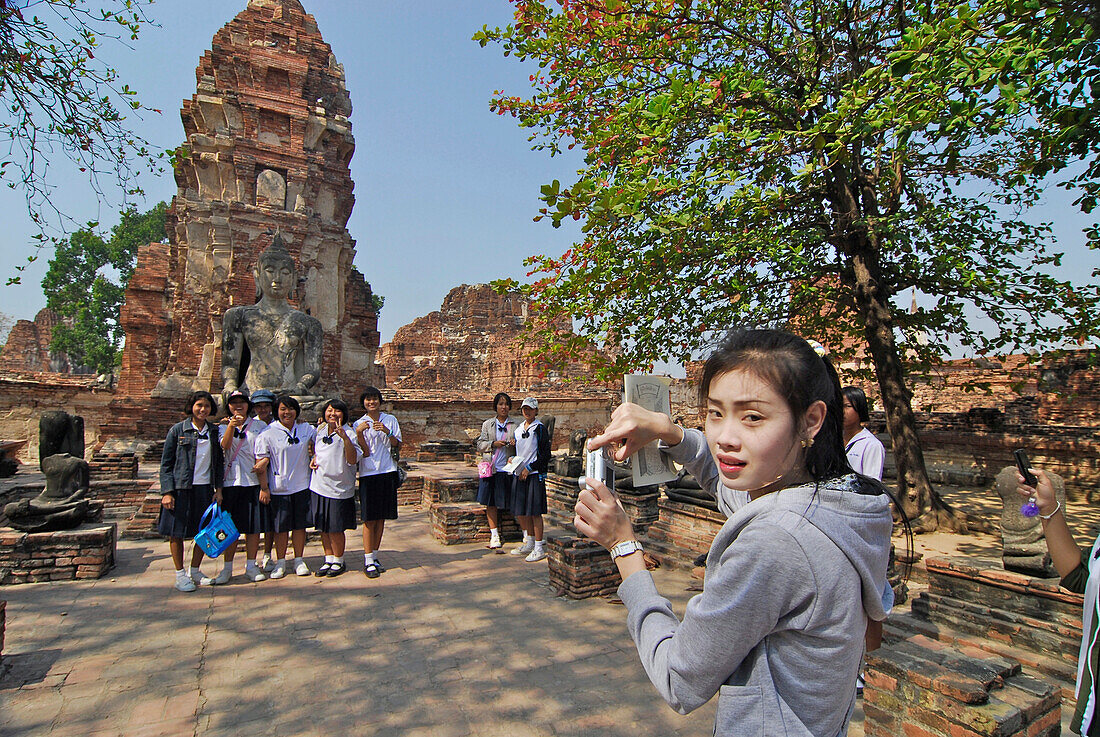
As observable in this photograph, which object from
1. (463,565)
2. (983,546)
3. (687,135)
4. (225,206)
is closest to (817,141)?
(687,135)

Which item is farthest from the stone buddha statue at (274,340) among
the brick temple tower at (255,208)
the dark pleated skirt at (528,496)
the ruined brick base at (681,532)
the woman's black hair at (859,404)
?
the woman's black hair at (859,404)

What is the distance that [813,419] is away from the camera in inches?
46.5

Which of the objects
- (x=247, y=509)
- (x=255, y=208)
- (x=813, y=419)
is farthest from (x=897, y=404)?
(x=255, y=208)

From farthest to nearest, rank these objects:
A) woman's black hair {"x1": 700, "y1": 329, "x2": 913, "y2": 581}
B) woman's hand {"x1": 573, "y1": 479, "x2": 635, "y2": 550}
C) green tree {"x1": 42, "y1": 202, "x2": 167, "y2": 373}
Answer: green tree {"x1": 42, "y1": 202, "x2": 167, "y2": 373} < woman's hand {"x1": 573, "y1": 479, "x2": 635, "y2": 550} < woman's black hair {"x1": 700, "y1": 329, "x2": 913, "y2": 581}

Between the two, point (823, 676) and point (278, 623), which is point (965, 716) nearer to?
point (823, 676)

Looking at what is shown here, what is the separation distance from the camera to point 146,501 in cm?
674

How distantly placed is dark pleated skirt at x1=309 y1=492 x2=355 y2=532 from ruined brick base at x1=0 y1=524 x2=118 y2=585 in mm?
1714

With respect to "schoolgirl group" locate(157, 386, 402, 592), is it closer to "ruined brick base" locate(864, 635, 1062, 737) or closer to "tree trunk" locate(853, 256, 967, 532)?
"ruined brick base" locate(864, 635, 1062, 737)

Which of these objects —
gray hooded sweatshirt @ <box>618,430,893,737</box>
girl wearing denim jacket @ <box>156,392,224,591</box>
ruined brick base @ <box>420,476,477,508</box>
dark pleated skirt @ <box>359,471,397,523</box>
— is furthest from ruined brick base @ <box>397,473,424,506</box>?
gray hooded sweatshirt @ <box>618,430,893,737</box>

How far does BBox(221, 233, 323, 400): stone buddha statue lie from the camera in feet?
30.9

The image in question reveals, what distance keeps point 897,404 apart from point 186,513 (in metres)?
7.38

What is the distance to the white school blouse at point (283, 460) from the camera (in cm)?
521

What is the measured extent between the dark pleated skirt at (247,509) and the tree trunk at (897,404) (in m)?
6.71

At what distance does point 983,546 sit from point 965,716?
4863 mm
